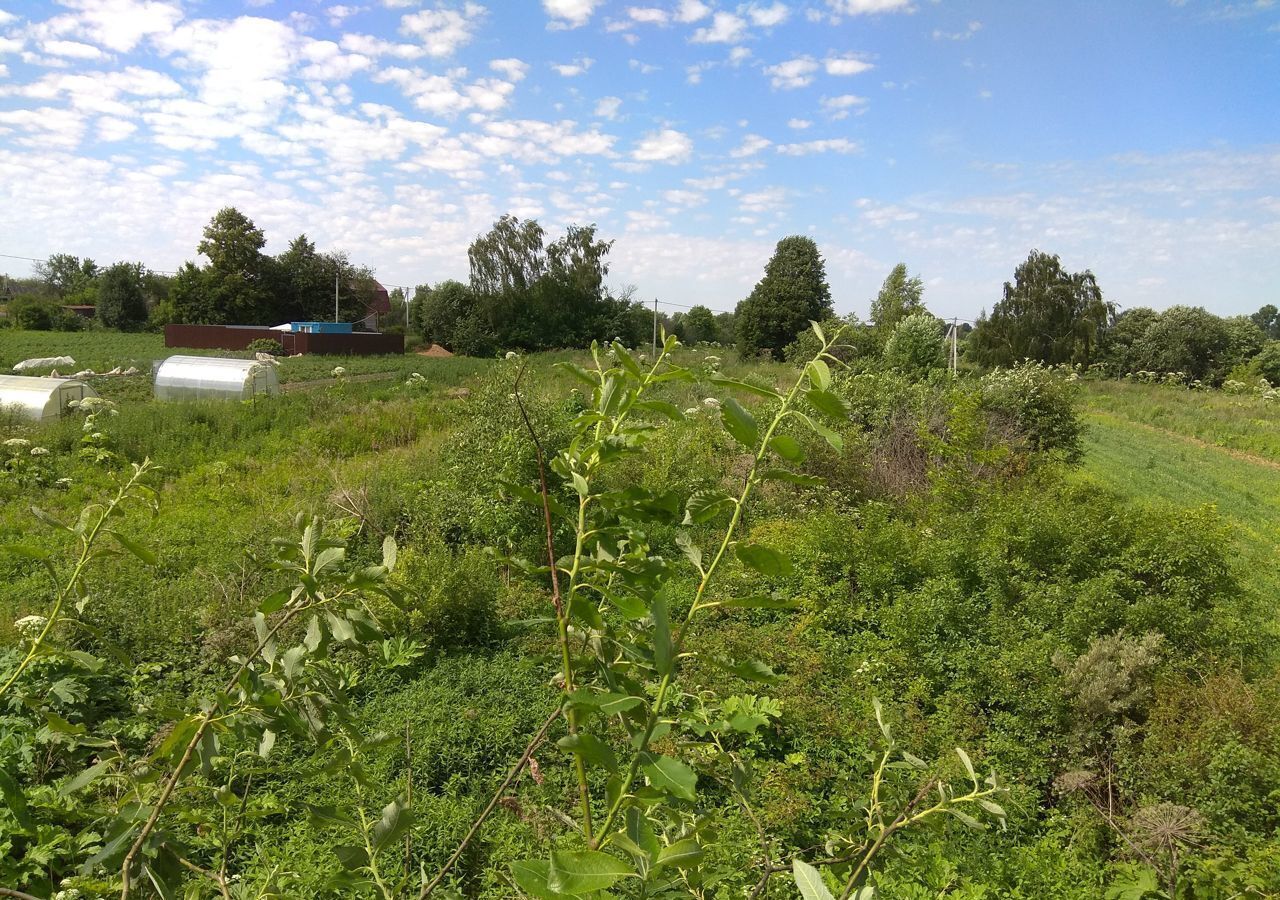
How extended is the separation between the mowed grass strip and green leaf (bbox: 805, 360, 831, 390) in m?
6.22

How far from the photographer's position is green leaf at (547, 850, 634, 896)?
65 centimetres

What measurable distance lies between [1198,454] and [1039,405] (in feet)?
26.0

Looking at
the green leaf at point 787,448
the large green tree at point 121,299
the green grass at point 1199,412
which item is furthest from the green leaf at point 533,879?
the large green tree at point 121,299

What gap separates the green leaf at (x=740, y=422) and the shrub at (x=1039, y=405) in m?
9.75

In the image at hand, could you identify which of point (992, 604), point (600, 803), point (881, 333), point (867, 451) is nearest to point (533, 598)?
point (600, 803)

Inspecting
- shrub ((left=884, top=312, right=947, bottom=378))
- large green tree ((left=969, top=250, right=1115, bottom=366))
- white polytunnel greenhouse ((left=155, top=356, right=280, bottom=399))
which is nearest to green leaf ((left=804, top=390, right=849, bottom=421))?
shrub ((left=884, top=312, right=947, bottom=378))

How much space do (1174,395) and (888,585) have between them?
80.6 feet

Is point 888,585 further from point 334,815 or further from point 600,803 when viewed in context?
point 334,815

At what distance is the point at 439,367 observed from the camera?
2523 cm

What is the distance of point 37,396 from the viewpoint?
1173cm

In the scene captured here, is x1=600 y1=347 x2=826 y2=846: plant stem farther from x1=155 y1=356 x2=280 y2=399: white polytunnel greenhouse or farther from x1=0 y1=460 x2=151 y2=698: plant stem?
x1=155 y1=356 x2=280 y2=399: white polytunnel greenhouse

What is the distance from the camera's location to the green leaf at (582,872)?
0.65 meters

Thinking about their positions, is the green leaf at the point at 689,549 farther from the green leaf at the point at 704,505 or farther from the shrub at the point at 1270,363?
the shrub at the point at 1270,363

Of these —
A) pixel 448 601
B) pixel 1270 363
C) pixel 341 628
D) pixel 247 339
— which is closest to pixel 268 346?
pixel 247 339
